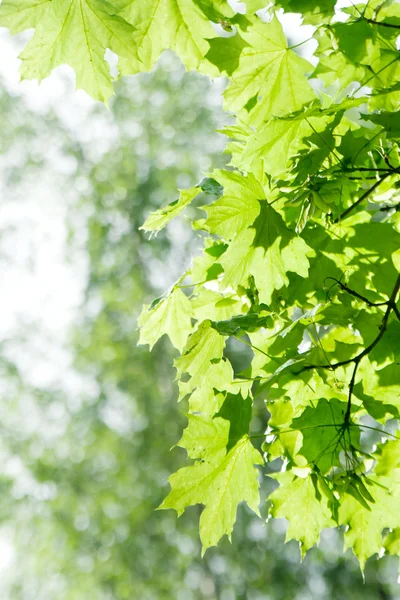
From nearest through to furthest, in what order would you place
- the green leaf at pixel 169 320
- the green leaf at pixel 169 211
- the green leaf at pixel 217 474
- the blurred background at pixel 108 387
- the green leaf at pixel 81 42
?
the green leaf at pixel 81 42
the green leaf at pixel 217 474
the green leaf at pixel 169 211
the green leaf at pixel 169 320
the blurred background at pixel 108 387

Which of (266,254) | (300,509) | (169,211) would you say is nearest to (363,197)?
(266,254)

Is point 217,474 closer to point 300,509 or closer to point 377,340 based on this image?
point 300,509

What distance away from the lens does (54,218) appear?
9805 millimetres

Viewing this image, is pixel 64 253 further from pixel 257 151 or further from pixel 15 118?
pixel 257 151

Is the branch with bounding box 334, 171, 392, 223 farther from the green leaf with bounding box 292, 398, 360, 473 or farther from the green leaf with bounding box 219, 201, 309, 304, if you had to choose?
the green leaf with bounding box 292, 398, 360, 473

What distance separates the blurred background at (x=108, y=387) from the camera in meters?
8.55

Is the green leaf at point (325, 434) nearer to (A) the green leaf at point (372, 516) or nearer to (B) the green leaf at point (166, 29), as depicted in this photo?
(A) the green leaf at point (372, 516)

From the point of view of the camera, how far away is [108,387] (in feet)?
29.8

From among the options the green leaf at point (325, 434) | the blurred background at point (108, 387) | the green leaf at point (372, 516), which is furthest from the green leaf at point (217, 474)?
the blurred background at point (108, 387)

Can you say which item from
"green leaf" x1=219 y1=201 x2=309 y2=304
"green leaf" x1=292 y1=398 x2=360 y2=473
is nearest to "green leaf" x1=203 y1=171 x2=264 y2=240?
"green leaf" x1=219 y1=201 x2=309 y2=304

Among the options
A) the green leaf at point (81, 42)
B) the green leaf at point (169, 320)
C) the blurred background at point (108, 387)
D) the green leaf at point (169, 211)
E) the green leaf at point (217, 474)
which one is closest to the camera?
the green leaf at point (81, 42)

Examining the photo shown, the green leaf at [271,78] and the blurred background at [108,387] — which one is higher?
the green leaf at [271,78]

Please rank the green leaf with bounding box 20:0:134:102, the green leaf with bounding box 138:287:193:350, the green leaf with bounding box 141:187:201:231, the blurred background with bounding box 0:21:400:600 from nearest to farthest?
the green leaf with bounding box 20:0:134:102
the green leaf with bounding box 141:187:201:231
the green leaf with bounding box 138:287:193:350
the blurred background with bounding box 0:21:400:600

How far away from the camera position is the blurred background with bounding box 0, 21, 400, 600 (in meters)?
8.55
